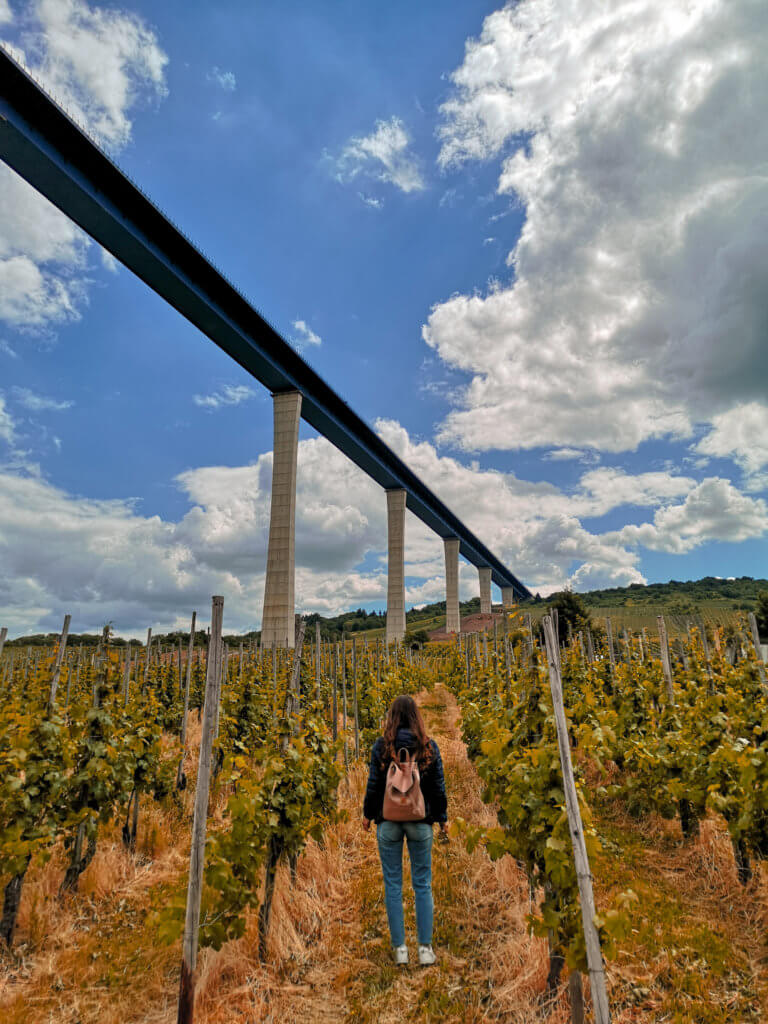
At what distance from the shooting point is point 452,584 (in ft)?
188

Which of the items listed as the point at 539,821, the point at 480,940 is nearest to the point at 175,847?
the point at 480,940

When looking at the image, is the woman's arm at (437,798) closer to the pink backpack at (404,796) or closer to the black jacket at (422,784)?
the black jacket at (422,784)

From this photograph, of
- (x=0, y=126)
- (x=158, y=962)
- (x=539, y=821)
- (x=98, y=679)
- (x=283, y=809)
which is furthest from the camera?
(x=0, y=126)

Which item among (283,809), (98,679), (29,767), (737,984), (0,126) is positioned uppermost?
(0,126)

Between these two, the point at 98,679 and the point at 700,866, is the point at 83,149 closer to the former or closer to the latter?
the point at 98,679

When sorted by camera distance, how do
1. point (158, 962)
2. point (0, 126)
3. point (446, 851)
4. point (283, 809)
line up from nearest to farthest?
point (158, 962) < point (283, 809) < point (446, 851) < point (0, 126)

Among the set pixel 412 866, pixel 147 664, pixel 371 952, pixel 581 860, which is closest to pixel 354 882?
pixel 371 952

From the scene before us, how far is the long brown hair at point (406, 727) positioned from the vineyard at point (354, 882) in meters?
0.50

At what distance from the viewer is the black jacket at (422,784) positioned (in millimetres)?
4395

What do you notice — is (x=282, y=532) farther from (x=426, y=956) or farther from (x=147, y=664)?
(x=426, y=956)

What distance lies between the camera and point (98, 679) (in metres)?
5.93

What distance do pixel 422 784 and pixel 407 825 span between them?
12.6 inches

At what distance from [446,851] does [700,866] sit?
2.82 meters

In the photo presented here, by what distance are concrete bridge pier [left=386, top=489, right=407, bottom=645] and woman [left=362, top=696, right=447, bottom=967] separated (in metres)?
37.1
